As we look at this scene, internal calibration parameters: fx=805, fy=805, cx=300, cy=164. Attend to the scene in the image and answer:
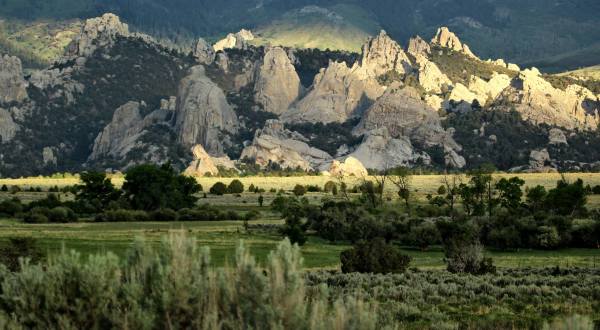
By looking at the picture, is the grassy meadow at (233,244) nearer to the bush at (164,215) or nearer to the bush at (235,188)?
the bush at (164,215)

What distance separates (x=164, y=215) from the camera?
93812mm

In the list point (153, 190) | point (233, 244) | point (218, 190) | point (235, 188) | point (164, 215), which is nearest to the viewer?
point (233, 244)

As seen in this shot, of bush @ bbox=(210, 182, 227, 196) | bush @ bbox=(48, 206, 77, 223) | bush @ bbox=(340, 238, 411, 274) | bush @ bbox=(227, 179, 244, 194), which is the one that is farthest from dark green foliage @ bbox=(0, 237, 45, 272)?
bush @ bbox=(227, 179, 244, 194)

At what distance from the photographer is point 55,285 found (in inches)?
576

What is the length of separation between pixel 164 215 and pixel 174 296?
80965 millimetres

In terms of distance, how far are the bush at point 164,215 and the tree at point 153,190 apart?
377 inches

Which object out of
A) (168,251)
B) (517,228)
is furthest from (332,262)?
(168,251)

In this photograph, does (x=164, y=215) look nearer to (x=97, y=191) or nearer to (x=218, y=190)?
(x=97, y=191)

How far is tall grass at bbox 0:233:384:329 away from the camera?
13562 millimetres

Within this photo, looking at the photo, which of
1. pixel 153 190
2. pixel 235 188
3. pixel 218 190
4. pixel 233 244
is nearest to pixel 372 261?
pixel 233 244

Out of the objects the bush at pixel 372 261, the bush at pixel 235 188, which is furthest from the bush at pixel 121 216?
the bush at pixel 235 188

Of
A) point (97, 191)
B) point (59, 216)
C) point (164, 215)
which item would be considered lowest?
point (59, 216)

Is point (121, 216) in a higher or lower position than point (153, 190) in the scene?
lower

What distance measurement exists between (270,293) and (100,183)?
321 feet
